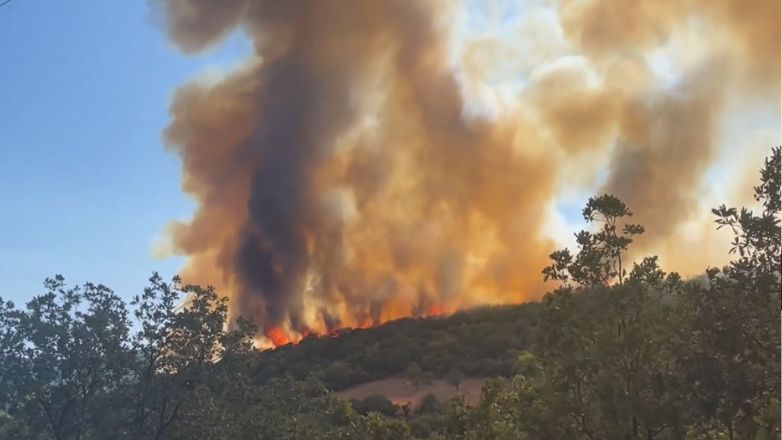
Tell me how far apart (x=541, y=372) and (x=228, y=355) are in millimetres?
21165

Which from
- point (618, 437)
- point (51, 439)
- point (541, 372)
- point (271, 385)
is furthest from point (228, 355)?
point (618, 437)

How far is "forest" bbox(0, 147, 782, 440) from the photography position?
40.4ft

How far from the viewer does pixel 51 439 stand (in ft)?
105

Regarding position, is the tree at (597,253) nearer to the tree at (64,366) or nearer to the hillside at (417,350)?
the tree at (64,366)

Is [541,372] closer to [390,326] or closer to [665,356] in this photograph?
[665,356]

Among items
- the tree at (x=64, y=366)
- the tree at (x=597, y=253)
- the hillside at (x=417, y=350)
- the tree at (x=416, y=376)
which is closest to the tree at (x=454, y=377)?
the hillside at (x=417, y=350)

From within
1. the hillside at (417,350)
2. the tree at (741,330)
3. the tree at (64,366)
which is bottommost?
the tree at (741,330)

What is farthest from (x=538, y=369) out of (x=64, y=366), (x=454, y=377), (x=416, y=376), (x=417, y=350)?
(x=417, y=350)

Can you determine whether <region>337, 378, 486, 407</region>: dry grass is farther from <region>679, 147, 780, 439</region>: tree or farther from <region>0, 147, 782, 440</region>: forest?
<region>679, 147, 780, 439</region>: tree

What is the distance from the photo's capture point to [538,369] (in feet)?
50.1

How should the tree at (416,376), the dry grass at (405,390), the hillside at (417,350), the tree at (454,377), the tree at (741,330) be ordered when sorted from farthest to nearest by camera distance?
the hillside at (417,350)
the tree at (416,376)
the tree at (454,377)
the dry grass at (405,390)
the tree at (741,330)

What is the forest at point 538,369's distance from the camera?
12.3 meters

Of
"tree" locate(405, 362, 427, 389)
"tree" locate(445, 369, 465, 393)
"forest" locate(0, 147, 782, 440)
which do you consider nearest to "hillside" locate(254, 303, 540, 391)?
"tree" locate(405, 362, 427, 389)

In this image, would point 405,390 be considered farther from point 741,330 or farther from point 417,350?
Answer: point 741,330
